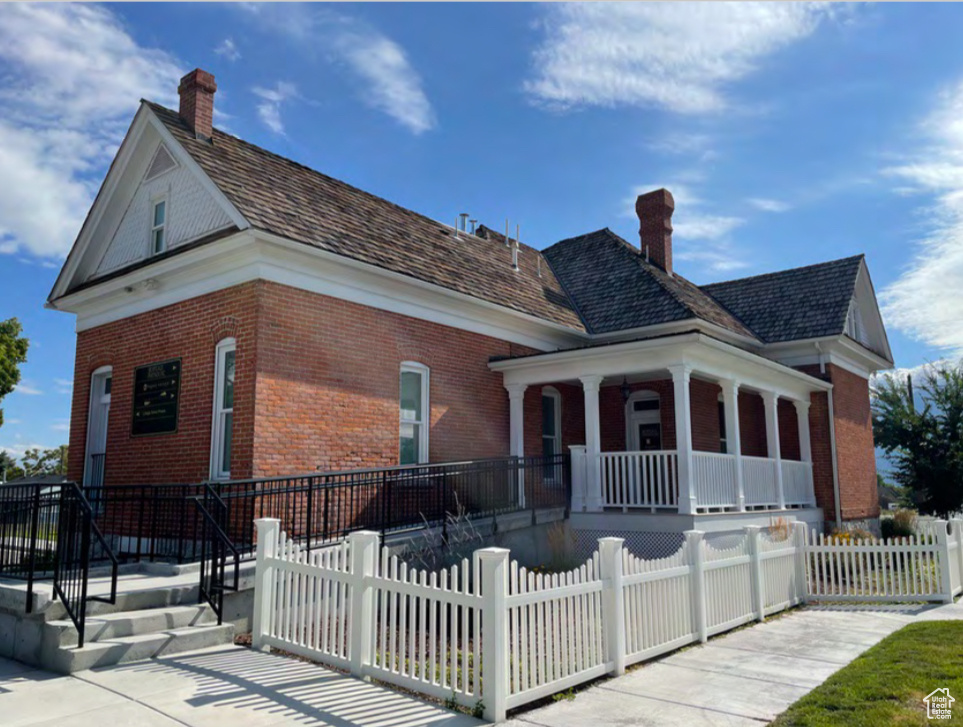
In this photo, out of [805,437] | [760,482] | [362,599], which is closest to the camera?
Result: [362,599]

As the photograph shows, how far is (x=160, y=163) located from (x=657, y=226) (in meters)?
13.3

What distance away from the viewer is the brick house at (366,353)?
39.2 ft

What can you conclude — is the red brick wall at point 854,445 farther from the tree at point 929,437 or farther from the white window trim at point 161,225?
the white window trim at point 161,225

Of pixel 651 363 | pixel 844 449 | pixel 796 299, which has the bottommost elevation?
pixel 844 449

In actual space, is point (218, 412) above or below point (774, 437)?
above

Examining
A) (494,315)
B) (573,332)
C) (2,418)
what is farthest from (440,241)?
(2,418)

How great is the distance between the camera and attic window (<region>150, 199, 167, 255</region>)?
45.7 feet

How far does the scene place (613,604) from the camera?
7.24m

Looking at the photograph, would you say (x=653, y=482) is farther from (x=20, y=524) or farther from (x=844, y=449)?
(x=20, y=524)

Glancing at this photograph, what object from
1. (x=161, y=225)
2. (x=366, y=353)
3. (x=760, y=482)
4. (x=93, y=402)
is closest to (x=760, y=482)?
(x=760, y=482)

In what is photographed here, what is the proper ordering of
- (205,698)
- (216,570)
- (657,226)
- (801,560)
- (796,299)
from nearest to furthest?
(205,698)
(216,570)
(801,560)
(796,299)
(657,226)

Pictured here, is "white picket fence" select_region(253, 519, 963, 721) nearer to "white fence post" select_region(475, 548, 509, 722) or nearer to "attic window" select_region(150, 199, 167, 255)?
"white fence post" select_region(475, 548, 509, 722)

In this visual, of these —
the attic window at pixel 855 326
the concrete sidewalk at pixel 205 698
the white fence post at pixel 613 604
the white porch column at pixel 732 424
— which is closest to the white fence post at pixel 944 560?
the white porch column at pixel 732 424

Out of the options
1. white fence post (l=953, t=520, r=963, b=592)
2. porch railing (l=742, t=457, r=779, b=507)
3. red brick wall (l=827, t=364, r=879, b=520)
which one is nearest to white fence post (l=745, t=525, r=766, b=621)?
white fence post (l=953, t=520, r=963, b=592)
